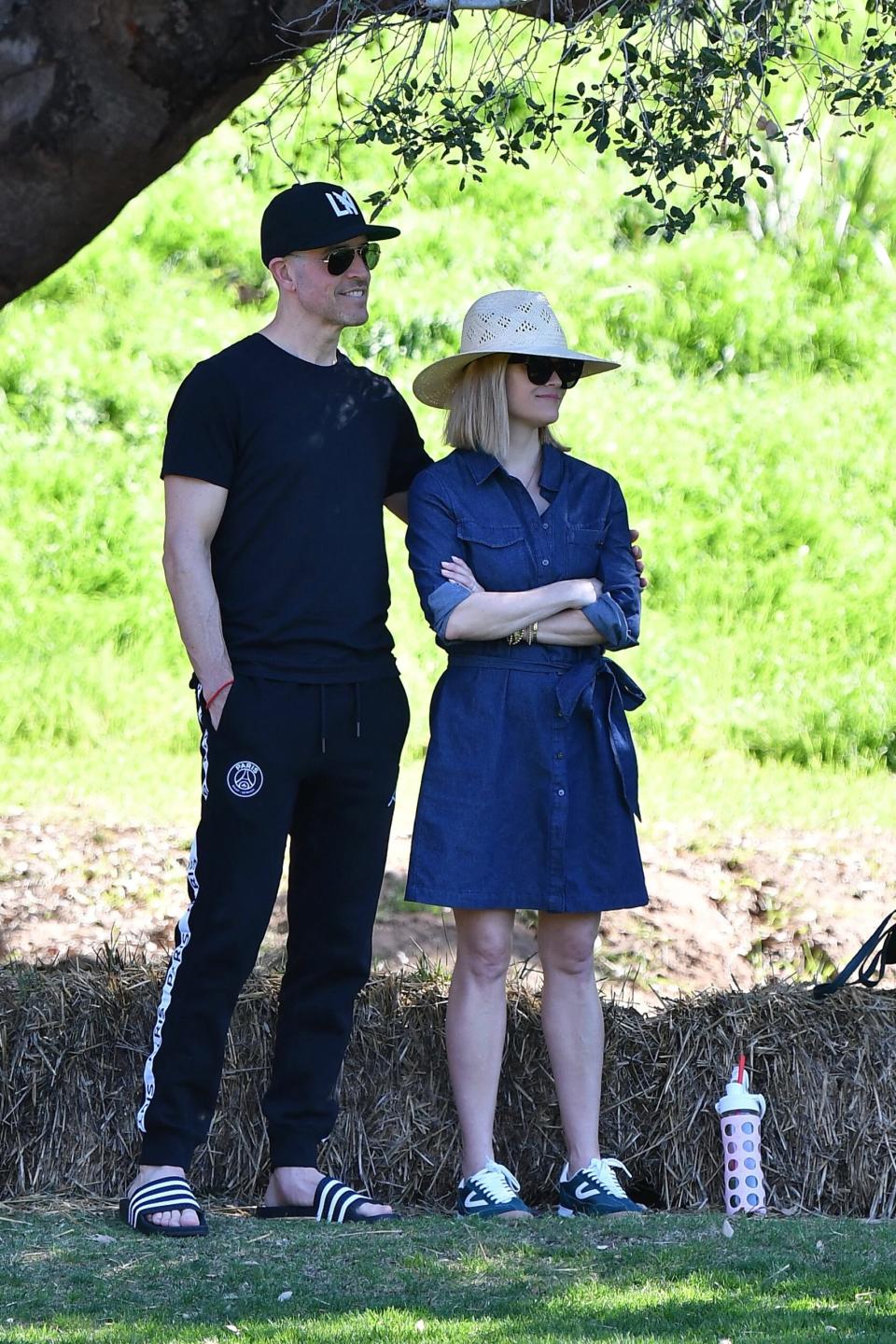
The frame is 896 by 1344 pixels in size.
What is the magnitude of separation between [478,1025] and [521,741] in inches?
25.9

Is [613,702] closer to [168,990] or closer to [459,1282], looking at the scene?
[168,990]

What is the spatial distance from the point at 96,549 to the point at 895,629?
14.3ft

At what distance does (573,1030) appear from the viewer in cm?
418

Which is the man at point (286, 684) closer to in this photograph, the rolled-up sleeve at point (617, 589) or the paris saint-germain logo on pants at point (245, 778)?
the paris saint-germain logo on pants at point (245, 778)

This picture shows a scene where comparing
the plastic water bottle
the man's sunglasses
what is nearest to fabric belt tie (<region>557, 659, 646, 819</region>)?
the man's sunglasses

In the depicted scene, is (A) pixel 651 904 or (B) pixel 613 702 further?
(A) pixel 651 904

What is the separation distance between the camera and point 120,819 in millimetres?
7496

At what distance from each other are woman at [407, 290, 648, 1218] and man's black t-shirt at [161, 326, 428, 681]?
194 mm

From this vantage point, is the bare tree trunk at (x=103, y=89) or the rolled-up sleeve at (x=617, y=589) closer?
the rolled-up sleeve at (x=617, y=589)

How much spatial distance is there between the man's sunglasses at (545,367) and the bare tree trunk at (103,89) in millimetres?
934

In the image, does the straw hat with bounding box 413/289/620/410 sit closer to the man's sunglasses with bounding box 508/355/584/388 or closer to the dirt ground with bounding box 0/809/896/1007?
the man's sunglasses with bounding box 508/355/584/388

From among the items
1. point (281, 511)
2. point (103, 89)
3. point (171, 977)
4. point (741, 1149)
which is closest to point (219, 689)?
point (281, 511)

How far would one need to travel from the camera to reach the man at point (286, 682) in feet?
12.9

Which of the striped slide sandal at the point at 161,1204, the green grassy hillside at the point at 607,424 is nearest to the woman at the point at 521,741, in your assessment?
the striped slide sandal at the point at 161,1204
